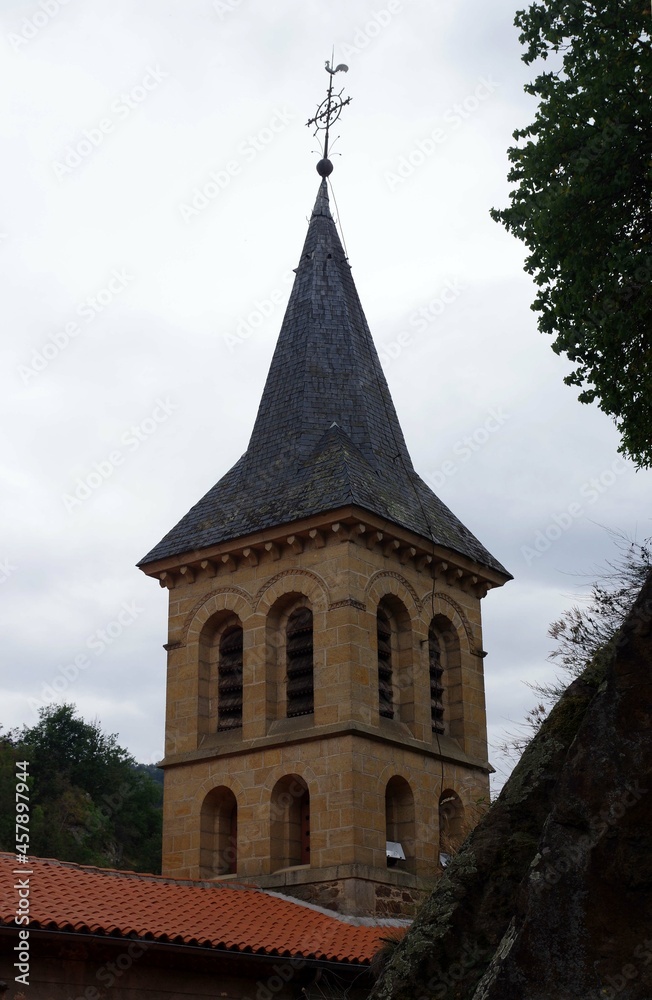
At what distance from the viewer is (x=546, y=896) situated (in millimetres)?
5426

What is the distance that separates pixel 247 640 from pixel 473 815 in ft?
16.1

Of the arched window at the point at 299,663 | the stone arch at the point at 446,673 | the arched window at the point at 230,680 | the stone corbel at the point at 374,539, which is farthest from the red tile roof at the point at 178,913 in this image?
the stone corbel at the point at 374,539

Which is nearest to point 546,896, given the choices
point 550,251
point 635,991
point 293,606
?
point 635,991

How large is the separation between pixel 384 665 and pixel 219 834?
4047 mm

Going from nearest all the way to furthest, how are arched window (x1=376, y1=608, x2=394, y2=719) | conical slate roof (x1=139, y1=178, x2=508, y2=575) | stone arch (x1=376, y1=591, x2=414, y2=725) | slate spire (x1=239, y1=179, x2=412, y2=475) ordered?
arched window (x1=376, y1=608, x2=394, y2=719), stone arch (x1=376, y1=591, x2=414, y2=725), conical slate roof (x1=139, y1=178, x2=508, y2=575), slate spire (x1=239, y1=179, x2=412, y2=475)

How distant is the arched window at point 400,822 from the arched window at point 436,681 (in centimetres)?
168

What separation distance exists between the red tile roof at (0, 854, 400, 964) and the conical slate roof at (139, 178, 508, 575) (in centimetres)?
646

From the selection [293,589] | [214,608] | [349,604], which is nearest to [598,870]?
[349,604]

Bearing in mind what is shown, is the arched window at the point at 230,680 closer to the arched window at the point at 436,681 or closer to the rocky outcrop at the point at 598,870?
the arched window at the point at 436,681

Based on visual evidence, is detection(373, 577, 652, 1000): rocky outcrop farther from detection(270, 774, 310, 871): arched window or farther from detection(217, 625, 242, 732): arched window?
detection(217, 625, 242, 732): arched window

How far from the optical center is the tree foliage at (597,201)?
10.8 metres

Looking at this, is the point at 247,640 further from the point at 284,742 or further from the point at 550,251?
the point at 550,251

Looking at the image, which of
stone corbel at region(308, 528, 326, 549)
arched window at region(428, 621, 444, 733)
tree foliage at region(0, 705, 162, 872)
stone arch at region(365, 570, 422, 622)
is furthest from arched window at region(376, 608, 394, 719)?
tree foliage at region(0, 705, 162, 872)

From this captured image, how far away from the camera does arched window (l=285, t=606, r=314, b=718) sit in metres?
19.6
